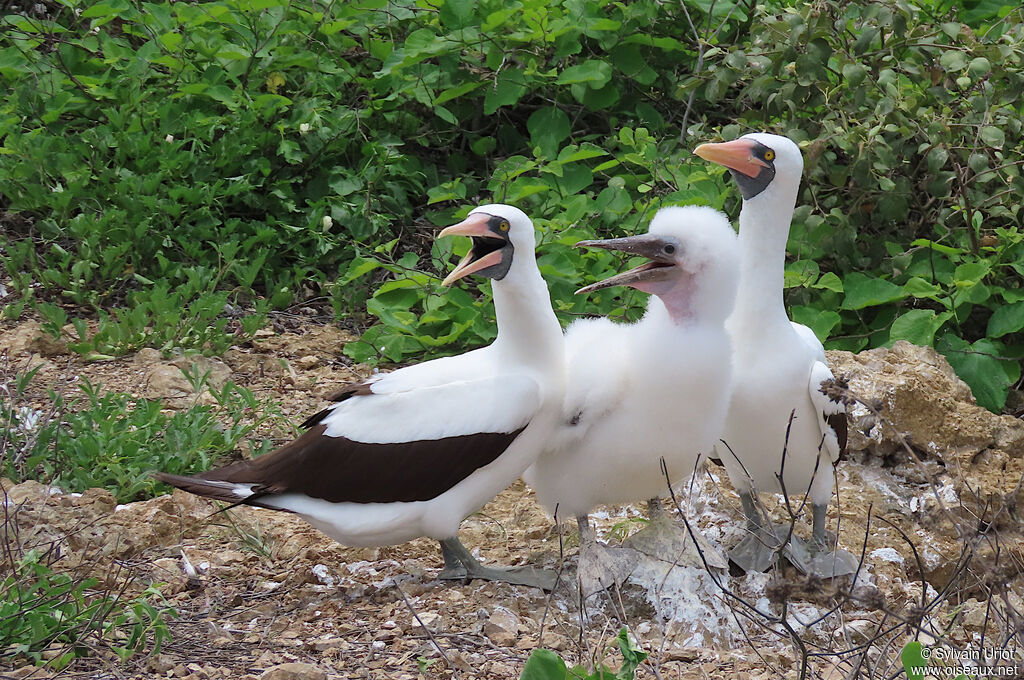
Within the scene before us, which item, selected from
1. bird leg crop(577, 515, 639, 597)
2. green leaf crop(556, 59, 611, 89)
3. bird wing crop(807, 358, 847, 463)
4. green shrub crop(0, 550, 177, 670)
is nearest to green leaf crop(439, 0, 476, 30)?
green leaf crop(556, 59, 611, 89)

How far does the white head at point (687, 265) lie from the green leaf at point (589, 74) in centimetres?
281

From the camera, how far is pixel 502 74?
651cm

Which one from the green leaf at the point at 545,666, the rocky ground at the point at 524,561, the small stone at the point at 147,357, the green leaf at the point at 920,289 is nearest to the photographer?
the green leaf at the point at 545,666

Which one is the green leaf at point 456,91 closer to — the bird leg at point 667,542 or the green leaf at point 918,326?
the green leaf at point 918,326

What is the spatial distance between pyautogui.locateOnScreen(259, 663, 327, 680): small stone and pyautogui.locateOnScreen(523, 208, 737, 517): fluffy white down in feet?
3.66

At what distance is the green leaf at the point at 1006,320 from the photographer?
17.6 feet

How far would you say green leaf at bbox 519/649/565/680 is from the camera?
2678 millimetres

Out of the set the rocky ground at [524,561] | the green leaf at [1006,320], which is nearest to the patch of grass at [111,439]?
the rocky ground at [524,561]

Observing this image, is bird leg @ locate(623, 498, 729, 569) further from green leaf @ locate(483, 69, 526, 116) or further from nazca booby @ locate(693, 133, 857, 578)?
green leaf @ locate(483, 69, 526, 116)

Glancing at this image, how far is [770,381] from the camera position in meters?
3.88

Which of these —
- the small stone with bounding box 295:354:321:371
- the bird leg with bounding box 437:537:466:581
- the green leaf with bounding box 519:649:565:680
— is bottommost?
the small stone with bounding box 295:354:321:371

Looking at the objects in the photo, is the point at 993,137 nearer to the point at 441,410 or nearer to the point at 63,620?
the point at 441,410

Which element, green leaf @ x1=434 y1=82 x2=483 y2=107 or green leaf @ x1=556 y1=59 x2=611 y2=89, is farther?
green leaf @ x1=434 y1=82 x2=483 y2=107

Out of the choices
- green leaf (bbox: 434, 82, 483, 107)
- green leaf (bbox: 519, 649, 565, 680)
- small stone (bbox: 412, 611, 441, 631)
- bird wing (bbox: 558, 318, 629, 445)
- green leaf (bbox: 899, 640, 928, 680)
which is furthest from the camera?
green leaf (bbox: 434, 82, 483, 107)
